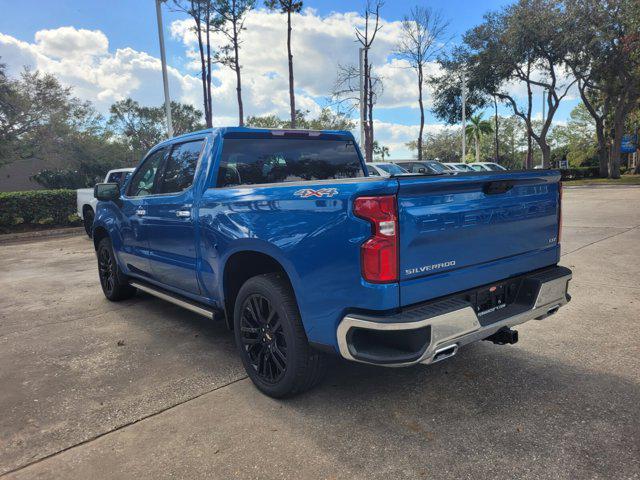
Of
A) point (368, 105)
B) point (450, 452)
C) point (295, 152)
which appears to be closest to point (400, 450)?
point (450, 452)

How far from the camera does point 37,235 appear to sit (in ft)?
48.6

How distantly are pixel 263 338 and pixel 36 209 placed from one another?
14.9 metres

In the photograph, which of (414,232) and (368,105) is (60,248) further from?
(368,105)

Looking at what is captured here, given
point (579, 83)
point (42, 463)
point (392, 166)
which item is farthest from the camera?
point (579, 83)

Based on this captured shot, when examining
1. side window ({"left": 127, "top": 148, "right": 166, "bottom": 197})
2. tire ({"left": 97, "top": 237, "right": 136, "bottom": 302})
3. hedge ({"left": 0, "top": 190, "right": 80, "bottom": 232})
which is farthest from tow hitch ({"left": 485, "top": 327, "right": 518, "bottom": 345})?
hedge ({"left": 0, "top": 190, "right": 80, "bottom": 232})

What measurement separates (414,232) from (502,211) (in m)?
0.82

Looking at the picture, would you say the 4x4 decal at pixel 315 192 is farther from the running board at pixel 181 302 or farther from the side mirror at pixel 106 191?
the side mirror at pixel 106 191

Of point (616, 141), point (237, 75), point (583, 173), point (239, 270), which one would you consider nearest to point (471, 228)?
point (239, 270)

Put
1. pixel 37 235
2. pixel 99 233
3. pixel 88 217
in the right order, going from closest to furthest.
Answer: pixel 99 233
pixel 88 217
pixel 37 235

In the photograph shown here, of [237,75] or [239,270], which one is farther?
[237,75]

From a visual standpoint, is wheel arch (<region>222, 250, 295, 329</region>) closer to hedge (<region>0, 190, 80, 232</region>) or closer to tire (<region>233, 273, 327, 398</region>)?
tire (<region>233, 273, 327, 398</region>)

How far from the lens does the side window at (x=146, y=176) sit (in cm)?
483

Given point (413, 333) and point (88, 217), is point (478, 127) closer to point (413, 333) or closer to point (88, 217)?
point (88, 217)

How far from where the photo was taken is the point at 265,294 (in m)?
3.16
